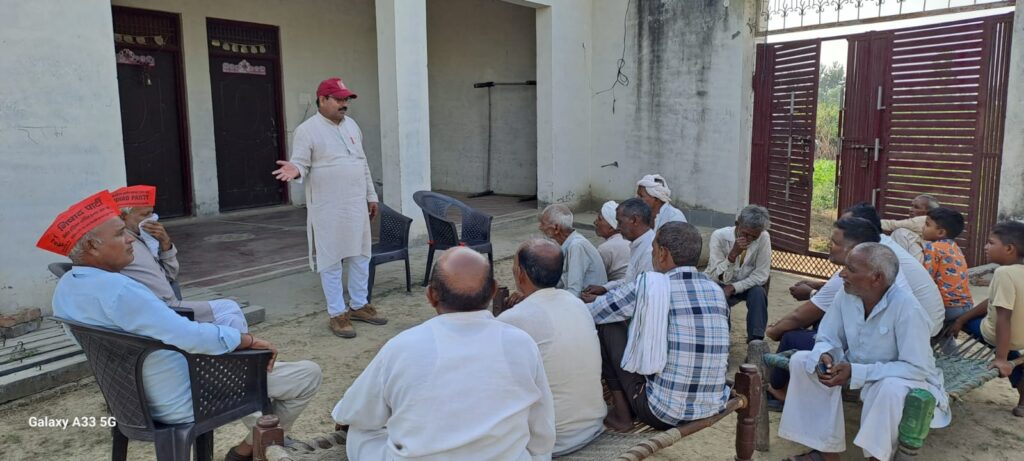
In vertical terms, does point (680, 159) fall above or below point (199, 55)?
below

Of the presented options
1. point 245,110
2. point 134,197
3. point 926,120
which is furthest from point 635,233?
point 245,110

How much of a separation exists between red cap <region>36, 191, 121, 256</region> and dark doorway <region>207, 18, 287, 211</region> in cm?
734

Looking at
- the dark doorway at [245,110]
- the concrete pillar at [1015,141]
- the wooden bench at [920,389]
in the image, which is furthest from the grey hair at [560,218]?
the dark doorway at [245,110]

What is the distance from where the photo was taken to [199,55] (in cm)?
884

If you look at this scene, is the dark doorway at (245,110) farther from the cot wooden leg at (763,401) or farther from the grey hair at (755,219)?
the cot wooden leg at (763,401)

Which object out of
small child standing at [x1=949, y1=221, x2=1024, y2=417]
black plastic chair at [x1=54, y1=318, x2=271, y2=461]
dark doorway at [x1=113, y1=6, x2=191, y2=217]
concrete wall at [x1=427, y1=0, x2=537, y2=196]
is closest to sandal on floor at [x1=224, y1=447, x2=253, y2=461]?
black plastic chair at [x1=54, y1=318, x2=271, y2=461]

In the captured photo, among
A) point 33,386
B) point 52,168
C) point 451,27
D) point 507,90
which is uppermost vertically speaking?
point 451,27

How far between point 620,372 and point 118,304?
5.90 ft

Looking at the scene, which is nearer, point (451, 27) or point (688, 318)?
point (688, 318)

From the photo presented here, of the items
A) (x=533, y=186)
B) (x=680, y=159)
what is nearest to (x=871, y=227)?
(x=680, y=159)

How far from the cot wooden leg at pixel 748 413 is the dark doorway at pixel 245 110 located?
27.2ft

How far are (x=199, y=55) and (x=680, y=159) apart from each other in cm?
615

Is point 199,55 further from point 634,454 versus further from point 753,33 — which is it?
point 634,454

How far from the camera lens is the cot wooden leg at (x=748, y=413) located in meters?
2.77
